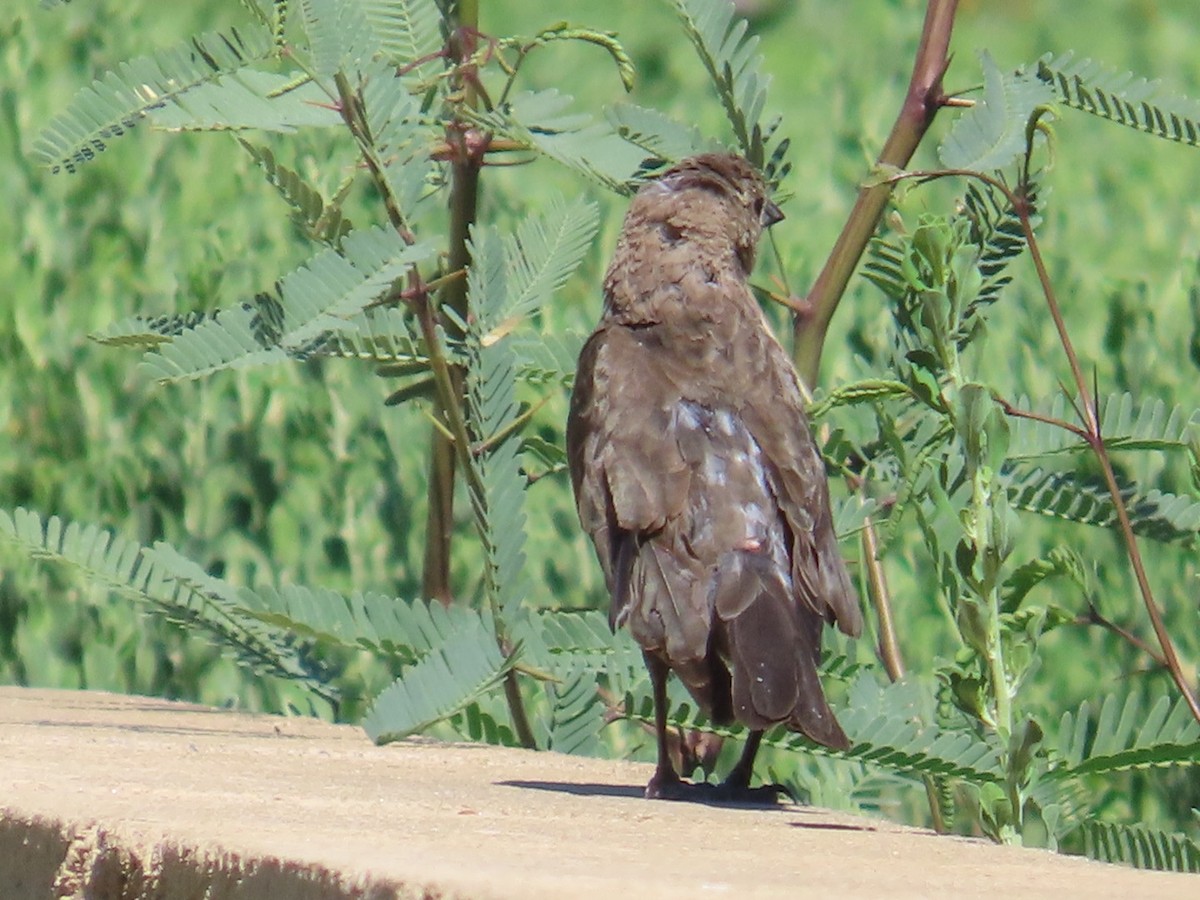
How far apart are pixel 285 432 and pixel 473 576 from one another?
0.57 m

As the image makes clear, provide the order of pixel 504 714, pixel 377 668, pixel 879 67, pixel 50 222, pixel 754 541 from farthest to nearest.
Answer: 1. pixel 879 67
2. pixel 50 222
3. pixel 377 668
4. pixel 504 714
5. pixel 754 541

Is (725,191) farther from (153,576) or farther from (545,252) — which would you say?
(153,576)

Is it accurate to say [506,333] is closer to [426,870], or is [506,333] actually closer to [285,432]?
[426,870]

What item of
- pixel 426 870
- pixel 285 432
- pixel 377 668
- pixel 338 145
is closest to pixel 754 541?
pixel 426 870

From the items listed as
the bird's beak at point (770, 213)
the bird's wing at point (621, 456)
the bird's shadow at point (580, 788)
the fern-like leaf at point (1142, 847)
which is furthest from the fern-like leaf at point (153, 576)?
the fern-like leaf at point (1142, 847)

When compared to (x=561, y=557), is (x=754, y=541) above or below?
above

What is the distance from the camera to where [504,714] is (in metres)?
3.15

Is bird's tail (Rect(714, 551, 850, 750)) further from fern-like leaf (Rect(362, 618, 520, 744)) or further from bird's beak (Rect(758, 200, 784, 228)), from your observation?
bird's beak (Rect(758, 200, 784, 228))

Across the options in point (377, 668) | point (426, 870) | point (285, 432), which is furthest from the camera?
point (285, 432)

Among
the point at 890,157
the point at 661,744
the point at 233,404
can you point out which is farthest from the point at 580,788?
the point at 233,404

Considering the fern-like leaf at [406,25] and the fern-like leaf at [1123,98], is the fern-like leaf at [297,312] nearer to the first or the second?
the fern-like leaf at [406,25]

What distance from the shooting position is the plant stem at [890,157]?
8.99 feet

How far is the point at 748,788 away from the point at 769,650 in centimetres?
23

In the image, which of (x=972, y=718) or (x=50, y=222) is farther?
(x=50, y=222)
